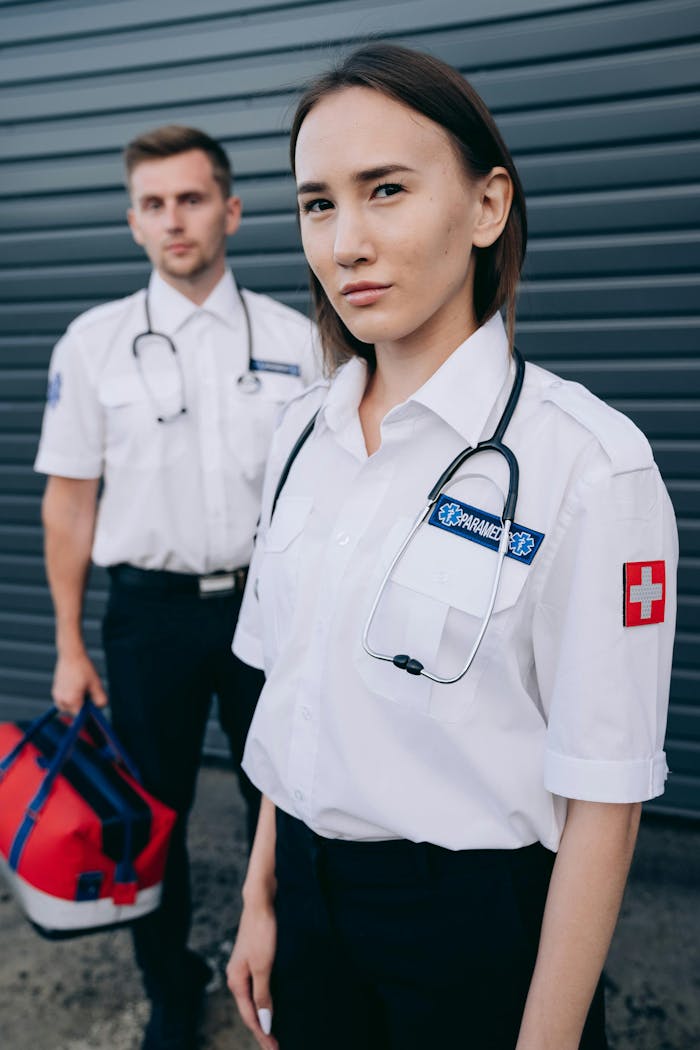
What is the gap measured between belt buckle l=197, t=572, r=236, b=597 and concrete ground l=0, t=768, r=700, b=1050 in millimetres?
1294

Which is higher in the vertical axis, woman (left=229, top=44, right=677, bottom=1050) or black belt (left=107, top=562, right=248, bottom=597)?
woman (left=229, top=44, right=677, bottom=1050)

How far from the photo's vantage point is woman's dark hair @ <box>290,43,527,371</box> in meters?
1.18

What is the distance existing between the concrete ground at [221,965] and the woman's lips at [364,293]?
231 cm

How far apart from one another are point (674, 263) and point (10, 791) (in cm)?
273

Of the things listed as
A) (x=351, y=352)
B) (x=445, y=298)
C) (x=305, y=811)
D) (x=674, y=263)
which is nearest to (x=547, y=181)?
(x=674, y=263)

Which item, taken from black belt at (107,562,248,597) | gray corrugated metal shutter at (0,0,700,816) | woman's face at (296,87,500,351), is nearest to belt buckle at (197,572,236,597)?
black belt at (107,562,248,597)

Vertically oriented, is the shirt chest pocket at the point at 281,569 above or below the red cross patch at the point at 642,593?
below

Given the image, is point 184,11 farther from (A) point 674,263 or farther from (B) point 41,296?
(A) point 674,263

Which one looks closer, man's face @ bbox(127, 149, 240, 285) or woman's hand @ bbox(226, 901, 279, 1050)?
woman's hand @ bbox(226, 901, 279, 1050)

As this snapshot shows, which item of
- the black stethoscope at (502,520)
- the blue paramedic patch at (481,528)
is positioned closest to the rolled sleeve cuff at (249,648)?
the black stethoscope at (502,520)

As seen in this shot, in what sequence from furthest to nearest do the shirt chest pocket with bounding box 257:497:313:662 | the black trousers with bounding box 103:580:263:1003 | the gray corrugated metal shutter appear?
the gray corrugated metal shutter
the black trousers with bounding box 103:580:263:1003
the shirt chest pocket with bounding box 257:497:313:662

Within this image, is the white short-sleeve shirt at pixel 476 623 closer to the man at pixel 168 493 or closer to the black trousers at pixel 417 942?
the black trousers at pixel 417 942

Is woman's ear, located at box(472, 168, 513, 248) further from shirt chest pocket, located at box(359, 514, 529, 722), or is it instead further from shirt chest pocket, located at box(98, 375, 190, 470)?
shirt chest pocket, located at box(98, 375, 190, 470)

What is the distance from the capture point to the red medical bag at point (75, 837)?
2.12 m
